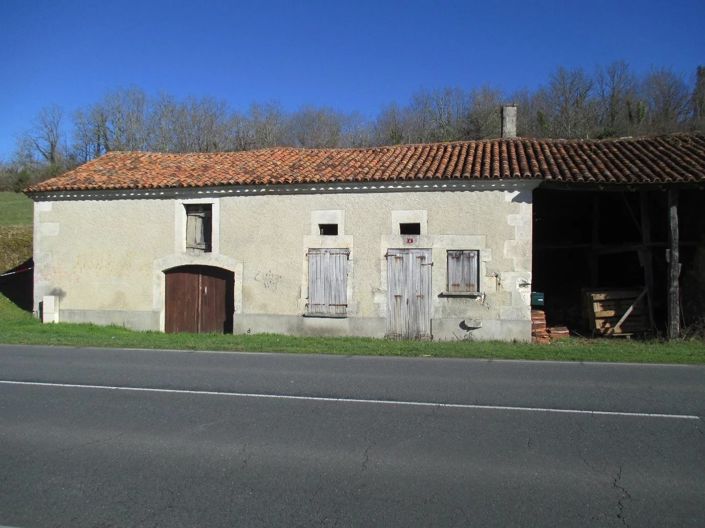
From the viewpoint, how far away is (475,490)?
4.36m

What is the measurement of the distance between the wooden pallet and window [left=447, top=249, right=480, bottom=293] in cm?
330

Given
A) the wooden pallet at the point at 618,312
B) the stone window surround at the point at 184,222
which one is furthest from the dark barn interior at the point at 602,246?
the stone window surround at the point at 184,222

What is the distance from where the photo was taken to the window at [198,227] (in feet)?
56.0

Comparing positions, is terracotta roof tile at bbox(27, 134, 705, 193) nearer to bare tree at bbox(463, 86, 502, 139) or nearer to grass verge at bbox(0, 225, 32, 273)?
grass verge at bbox(0, 225, 32, 273)

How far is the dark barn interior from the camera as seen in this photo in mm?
16250

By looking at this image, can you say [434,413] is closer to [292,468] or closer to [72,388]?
[292,468]

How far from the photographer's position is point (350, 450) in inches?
209

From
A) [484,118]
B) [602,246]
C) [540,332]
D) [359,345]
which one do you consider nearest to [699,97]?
[484,118]

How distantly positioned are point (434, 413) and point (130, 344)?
9.30 metres

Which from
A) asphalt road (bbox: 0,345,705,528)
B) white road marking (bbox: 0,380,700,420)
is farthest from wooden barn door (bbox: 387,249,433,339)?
white road marking (bbox: 0,380,700,420)

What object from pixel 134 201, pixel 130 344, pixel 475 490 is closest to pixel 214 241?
pixel 134 201

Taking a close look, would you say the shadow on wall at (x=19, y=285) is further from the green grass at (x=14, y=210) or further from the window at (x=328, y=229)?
the window at (x=328, y=229)

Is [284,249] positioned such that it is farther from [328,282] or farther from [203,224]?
[203,224]

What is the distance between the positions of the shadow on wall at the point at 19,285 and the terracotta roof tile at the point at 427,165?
4.83 m
